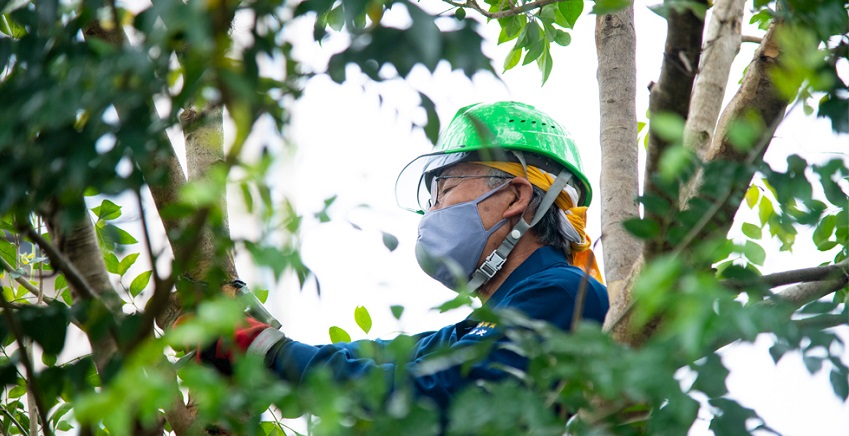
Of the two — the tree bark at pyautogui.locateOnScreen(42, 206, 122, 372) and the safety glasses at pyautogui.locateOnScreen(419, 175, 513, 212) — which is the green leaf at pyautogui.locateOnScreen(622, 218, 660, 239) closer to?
the tree bark at pyautogui.locateOnScreen(42, 206, 122, 372)

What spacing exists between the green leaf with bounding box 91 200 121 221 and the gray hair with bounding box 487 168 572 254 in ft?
3.60

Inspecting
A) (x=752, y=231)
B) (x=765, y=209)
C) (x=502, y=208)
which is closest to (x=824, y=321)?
(x=765, y=209)

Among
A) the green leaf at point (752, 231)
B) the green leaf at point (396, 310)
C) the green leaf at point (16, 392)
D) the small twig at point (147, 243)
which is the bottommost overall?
the green leaf at point (16, 392)

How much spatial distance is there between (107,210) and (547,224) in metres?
1.22

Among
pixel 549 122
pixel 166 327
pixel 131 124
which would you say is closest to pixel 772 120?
pixel 131 124

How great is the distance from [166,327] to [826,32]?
1.30 meters

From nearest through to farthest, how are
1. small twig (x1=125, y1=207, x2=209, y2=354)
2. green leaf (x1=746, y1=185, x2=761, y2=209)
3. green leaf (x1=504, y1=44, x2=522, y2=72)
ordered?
small twig (x1=125, y1=207, x2=209, y2=354) < green leaf (x1=746, y1=185, x2=761, y2=209) < green leaf (x1=504, y1=44, x2=522, y2=72)

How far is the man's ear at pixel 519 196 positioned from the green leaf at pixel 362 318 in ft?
2.37

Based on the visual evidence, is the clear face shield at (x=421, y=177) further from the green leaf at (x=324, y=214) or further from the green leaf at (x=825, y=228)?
the green leaf at (x=324, y=214)

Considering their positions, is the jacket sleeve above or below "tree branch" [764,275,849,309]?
below

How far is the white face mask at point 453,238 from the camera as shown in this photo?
93.2 inches

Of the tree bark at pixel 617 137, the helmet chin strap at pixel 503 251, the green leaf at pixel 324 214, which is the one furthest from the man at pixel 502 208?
the green leaf at pixel 324 214

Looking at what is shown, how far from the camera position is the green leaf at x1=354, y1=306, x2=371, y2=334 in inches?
72.2

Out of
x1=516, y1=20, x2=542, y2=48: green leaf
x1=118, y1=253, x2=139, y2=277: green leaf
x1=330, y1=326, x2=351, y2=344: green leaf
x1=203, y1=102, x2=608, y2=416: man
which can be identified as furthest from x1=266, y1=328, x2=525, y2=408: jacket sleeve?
x1=516, y1=20, x2=542, y2=48: green leaf
